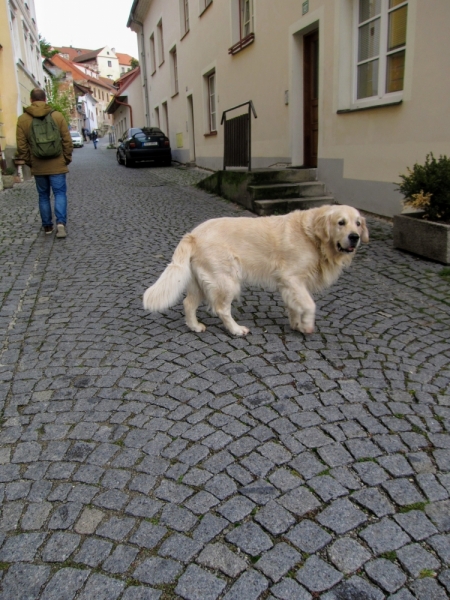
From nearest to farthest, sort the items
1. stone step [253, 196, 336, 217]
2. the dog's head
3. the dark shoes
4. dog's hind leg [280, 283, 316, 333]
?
1. the dog's head
2. dog's hind leg [280, 283, 316, 333]
3. the dark shoes
4. stone step [253, 196, 336, 217]

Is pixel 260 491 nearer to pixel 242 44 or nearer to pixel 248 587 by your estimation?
pixel 248 587

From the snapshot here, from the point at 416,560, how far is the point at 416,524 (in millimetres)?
190

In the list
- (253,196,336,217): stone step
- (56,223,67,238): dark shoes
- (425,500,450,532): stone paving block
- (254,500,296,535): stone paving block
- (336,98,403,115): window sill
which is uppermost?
(336,98,403,115): window sill

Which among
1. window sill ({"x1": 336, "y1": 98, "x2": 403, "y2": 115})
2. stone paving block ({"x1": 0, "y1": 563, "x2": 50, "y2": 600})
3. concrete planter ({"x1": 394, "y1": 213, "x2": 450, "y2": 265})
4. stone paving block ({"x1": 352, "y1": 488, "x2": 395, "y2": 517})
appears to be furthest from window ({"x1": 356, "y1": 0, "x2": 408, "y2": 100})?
stone paving block ({"x1": 0, "y1": 563, "x2": 50, "y2": 600})

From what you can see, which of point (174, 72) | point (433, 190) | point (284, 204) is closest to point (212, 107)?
point (174, 72)

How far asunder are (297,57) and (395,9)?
3061 mm

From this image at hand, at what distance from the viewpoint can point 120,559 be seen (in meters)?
1.95

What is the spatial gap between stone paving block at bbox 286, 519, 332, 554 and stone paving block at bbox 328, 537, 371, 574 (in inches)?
1.8

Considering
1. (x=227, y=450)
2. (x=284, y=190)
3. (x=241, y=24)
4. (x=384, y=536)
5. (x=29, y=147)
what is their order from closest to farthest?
(x=384, y=536) < (x=227, y=450) < (x=29, y=147) < (x=284, y=190) < (x=241, y=24)

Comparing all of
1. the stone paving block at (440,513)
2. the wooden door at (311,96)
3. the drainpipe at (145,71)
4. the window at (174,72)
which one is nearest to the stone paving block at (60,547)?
the stone paving block at (440,513)

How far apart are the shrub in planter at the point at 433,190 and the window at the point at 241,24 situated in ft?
27.8

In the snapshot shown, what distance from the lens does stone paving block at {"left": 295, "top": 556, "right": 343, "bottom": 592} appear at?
5.93ft

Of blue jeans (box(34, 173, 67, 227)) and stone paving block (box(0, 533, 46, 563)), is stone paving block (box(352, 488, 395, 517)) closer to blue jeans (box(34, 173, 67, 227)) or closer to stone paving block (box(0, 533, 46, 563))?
stone paving block (box(0, 533, 46, 563))

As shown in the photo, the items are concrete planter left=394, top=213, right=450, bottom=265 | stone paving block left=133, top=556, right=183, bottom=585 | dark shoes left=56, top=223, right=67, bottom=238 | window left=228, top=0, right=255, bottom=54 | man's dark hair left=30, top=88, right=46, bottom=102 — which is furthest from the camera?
window left=228, top=0, right=255, bottom=54
